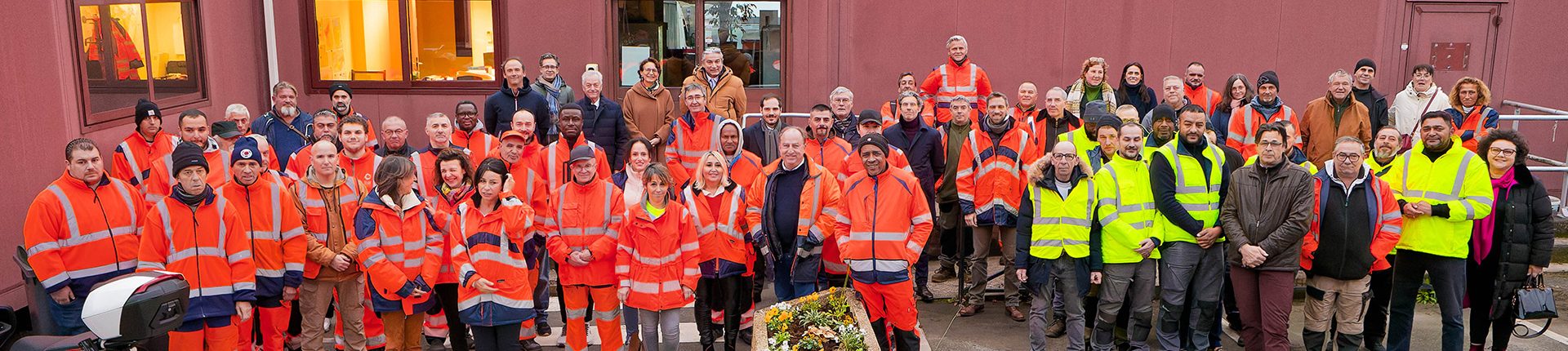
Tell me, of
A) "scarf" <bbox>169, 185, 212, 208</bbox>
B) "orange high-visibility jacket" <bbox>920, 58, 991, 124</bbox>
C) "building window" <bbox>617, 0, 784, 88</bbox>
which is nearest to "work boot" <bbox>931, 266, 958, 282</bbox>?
"orange high-visibility jacket" <bbox>920, 58, 991, 124</bbox>

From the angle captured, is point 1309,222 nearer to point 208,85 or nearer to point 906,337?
point 906,337

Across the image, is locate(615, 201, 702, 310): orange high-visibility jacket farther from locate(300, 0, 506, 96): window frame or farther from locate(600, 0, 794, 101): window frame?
locate(300, 0, 506, 96): window frame

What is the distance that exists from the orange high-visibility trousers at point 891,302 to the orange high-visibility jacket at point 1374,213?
2604 millimetres

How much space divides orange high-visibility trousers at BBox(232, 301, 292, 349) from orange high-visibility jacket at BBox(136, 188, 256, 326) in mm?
462

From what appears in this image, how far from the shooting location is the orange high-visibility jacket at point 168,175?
7.72 meters

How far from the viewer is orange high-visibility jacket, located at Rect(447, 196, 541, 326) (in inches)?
258

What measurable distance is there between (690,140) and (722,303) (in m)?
2.04

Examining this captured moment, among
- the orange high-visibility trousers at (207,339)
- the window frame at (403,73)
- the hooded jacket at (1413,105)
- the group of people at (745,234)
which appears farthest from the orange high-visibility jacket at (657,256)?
the hooded jacket at (1413,105)

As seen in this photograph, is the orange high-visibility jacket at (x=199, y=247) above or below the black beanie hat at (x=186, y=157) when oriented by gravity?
below

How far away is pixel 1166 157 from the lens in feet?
23.1

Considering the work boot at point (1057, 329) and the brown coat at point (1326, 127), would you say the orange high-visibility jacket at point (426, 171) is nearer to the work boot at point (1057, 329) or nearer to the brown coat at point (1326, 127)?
the work boot at point (1057, 329)

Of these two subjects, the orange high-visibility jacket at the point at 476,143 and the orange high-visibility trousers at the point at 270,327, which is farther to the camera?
the orange high-visibility jacket at the point at 476,143

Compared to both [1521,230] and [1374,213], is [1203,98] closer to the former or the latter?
[1521,230]

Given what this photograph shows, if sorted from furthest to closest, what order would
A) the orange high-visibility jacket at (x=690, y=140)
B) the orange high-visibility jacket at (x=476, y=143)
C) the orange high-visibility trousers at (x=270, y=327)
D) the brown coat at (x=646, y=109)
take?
the brown coat at (x=646, y=109) < the orange high-visibility jacket at (x=690, y=140) < the orange high-visibility jacket at (x=476, y=143) < the orange high-visibility trousers at (x=270, y=327)
